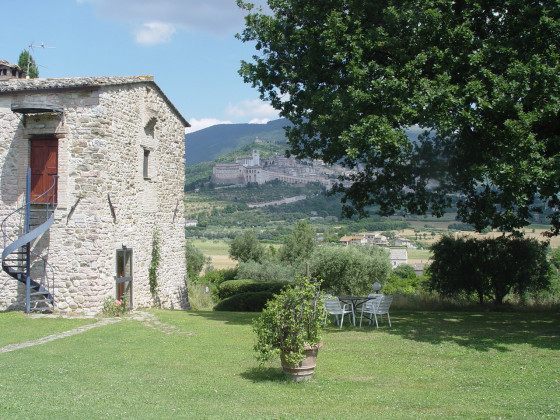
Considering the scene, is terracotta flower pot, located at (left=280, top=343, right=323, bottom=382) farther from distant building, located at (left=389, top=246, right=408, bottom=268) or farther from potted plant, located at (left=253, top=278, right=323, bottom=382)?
distant building, located at (left=389, top=246, right=408, bottom=268)

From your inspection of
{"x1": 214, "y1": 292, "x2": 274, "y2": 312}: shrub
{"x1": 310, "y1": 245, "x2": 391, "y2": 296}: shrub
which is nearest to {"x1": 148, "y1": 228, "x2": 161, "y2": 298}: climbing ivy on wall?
{"x1": 214, "y1": 292, "x2": 274, "y2": 312}: shrub

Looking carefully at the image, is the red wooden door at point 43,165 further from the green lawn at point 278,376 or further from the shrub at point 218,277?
the shrub at point 218,277

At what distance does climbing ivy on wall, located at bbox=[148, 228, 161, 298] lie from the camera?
725 inches

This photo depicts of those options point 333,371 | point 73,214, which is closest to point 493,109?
point 333,371

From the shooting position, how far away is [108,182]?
15.7m

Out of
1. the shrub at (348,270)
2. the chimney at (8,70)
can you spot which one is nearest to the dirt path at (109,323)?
the chimney at (8,70)

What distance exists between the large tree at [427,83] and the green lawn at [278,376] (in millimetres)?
3748

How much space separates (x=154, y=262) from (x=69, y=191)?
4583mm

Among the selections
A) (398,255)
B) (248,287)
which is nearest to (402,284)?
(398,255)

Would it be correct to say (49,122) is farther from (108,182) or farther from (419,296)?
(419,296)

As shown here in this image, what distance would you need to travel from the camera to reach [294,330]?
7730 millimetres

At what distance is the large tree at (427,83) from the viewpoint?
11203mm

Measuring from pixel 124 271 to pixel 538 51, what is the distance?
1357 centimetres

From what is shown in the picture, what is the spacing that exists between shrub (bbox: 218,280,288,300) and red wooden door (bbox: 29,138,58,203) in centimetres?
1100
